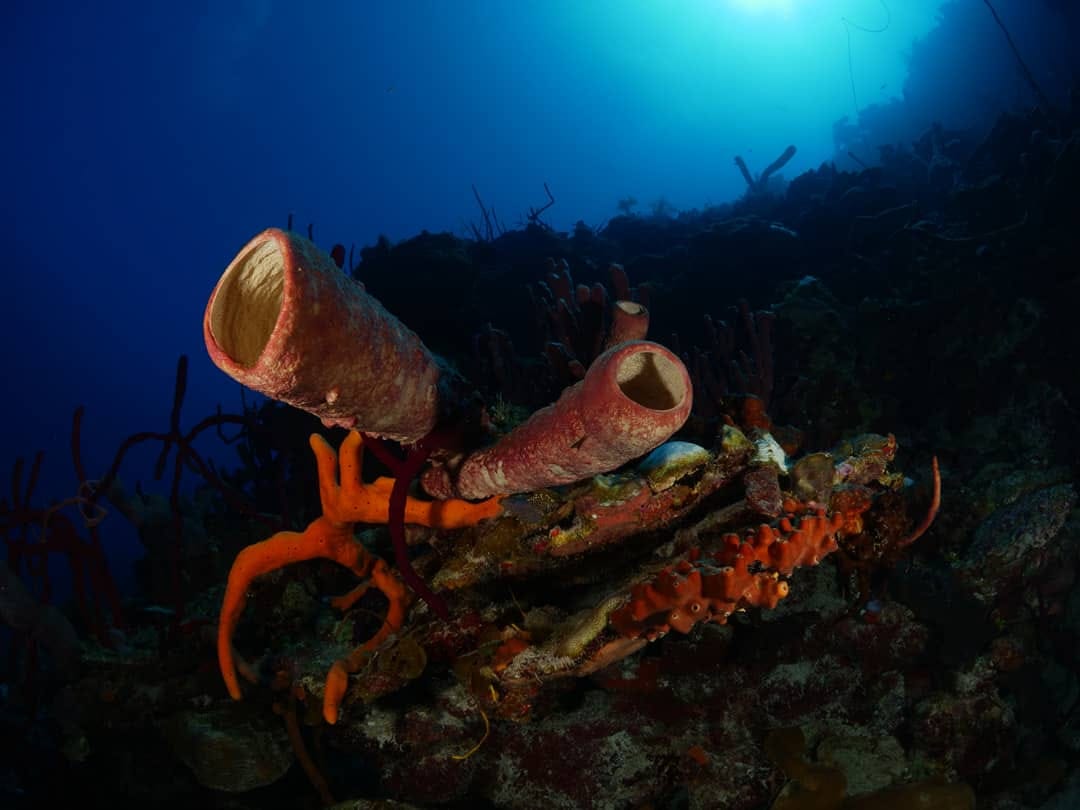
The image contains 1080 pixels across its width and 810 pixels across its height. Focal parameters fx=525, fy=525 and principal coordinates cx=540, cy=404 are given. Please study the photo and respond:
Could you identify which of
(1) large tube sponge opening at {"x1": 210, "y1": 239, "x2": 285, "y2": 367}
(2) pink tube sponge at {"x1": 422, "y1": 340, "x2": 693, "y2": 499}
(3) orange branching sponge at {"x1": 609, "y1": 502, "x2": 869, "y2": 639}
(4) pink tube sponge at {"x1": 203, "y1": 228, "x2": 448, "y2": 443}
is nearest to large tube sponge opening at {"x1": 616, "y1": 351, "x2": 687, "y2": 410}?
(2) pink tube sponge at {"x1": 422, "y1": 340, "x2": 693, "y2": 499}

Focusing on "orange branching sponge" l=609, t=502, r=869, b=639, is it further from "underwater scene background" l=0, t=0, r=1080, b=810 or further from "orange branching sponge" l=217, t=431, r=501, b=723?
"orange branching sponge" l=217, t=431, r=501, b=723

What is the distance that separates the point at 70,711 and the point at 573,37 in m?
142

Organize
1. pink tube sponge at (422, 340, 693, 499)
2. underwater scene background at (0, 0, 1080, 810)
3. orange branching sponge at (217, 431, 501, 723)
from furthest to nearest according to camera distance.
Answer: orange branching sponge at (217, 431, 501, 723), underwater scene background at (0, 0, 1080, 810), pink tube sponge at (422, 340, 693, 499)

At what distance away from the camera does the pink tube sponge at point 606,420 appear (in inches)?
61.6

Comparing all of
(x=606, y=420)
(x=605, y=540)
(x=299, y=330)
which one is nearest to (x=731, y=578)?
(x=606, y=420)

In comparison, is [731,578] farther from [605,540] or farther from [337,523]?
[337,523]

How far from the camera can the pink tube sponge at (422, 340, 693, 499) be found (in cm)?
156

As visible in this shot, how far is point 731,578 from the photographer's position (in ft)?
5.79

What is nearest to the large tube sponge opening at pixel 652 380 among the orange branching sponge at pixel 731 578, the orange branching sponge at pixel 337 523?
the orange branching sponge at pixel 731 578

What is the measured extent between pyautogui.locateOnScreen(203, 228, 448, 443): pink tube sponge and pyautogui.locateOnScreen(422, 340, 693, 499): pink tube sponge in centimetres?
60

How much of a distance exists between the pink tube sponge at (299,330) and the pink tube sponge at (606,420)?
60 centimetres

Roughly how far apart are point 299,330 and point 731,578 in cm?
152

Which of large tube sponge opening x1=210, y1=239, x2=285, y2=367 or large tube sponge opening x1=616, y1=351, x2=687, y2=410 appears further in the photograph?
large tube sponge opening x1=616, y1=351, x2=687, y2=410

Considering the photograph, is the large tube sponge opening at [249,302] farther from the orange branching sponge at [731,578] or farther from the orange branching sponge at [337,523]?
the orange branching sponge at [731,578]
